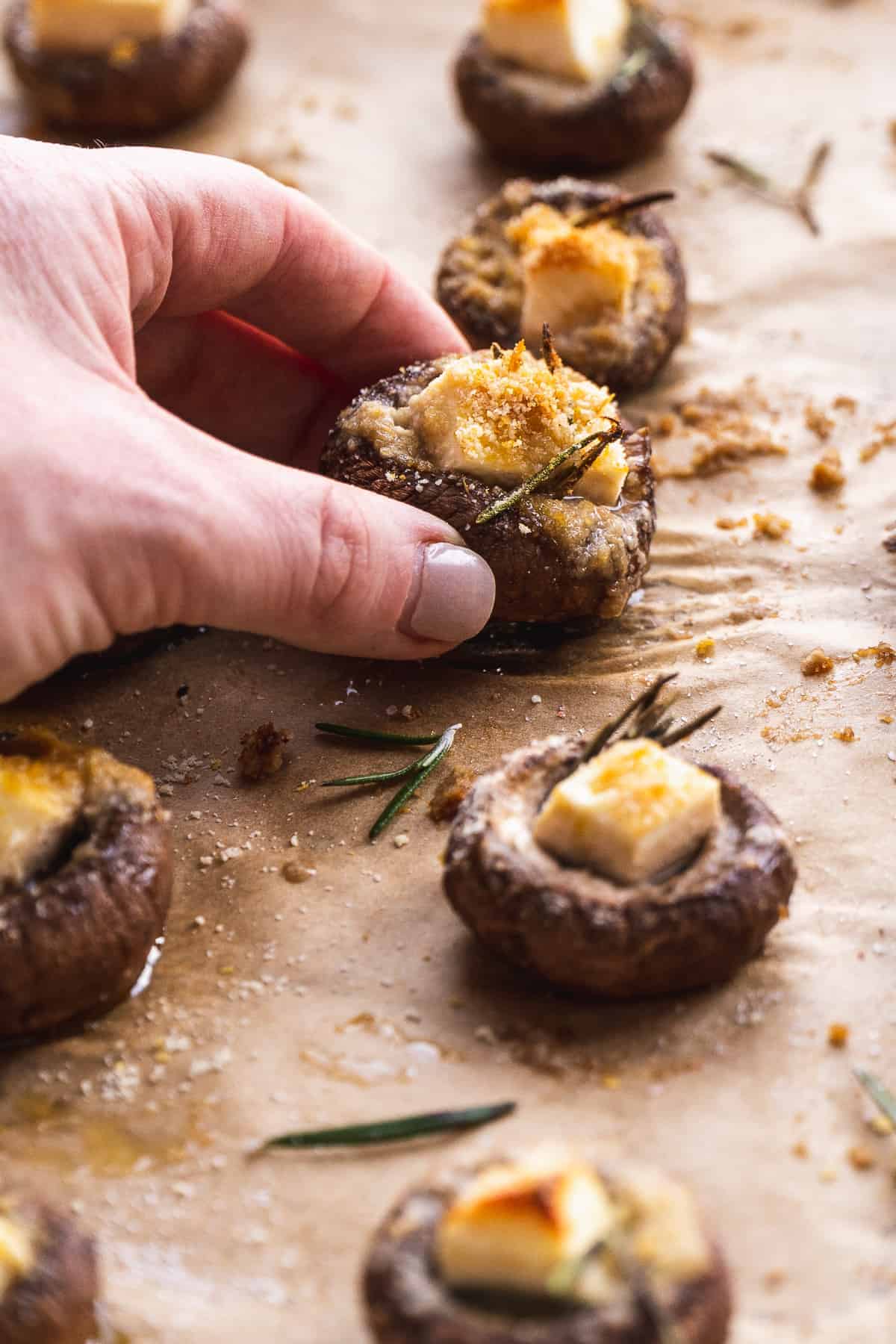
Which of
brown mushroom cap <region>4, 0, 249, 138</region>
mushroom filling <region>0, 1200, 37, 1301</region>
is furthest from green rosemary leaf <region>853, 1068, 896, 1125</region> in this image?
brown mushroom cap <region>4, 0, 249, 138</region>

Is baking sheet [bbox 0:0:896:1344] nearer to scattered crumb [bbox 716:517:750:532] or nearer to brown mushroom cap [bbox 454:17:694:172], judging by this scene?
scattered crumb [bbox 716:517:750:532]

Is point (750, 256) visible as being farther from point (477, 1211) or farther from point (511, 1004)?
point (477, 1211)

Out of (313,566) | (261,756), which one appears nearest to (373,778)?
(261,756)

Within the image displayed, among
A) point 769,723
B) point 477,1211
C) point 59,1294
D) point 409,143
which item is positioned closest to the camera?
point 477,1211

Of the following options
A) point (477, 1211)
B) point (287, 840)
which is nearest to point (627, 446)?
point (287, 840)

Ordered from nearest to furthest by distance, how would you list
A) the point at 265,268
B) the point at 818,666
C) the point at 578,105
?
the point at 818,666 < the point at 265,268 < the point at 578,105

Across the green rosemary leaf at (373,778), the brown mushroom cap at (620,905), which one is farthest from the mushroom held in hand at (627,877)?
the green rosemary leaf at (373,778)

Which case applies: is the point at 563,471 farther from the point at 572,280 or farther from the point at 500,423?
A: the point at 572,280

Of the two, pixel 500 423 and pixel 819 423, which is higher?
pixel 500 423
